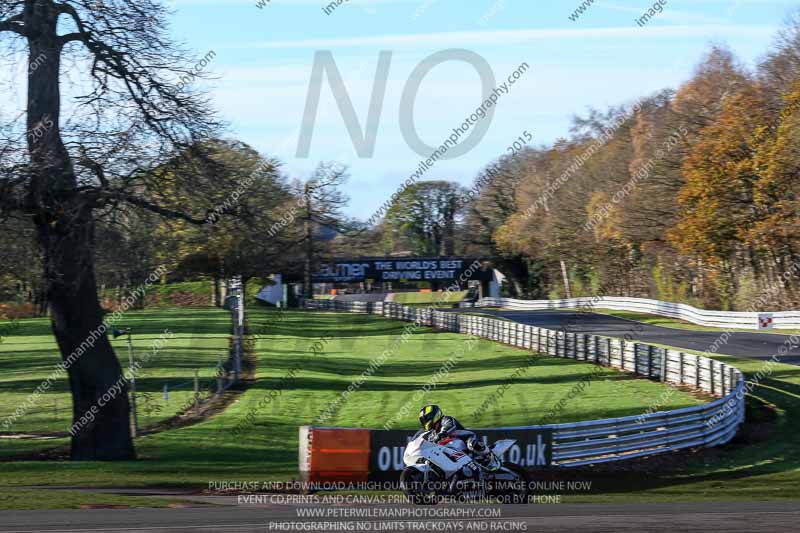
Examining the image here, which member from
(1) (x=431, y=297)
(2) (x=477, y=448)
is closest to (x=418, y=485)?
(2) (x=477, y=448)

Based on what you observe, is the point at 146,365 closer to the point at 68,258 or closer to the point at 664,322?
the point at 68,258

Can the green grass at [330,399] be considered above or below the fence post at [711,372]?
below

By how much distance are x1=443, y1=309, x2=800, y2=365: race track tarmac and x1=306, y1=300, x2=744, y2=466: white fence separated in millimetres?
4846

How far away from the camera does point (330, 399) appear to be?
2838 centimetres

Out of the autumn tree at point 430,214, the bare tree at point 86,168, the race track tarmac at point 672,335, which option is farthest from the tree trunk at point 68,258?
the autumn tree at point 430,214

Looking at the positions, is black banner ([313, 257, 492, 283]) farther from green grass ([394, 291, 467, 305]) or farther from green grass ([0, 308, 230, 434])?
green grass ([0, 308, 230, 434])

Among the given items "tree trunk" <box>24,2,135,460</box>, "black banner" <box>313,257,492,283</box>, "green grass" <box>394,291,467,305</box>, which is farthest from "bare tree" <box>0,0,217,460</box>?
"green grass" <box>394,291,467,305</box>

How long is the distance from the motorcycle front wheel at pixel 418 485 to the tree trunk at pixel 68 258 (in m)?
6.68

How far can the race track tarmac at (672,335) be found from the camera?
3562 cm

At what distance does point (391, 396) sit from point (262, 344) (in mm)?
20467

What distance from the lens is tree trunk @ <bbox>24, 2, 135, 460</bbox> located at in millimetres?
15156

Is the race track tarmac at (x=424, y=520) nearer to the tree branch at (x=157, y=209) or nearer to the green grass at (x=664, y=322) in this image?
the tree branch at (x=157, y=209)

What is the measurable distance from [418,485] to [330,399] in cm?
1636

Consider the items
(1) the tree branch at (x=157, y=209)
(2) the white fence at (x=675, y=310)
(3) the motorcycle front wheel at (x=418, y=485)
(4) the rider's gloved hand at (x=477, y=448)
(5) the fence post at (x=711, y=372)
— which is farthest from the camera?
(2) the white fence at (x=675, y=310)
